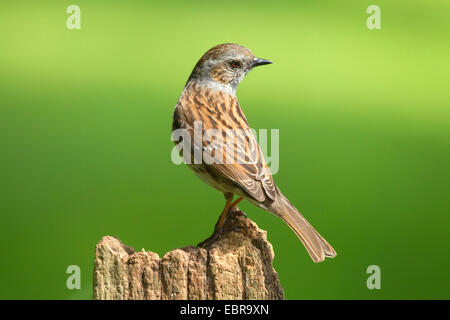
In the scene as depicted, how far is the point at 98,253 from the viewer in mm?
3254

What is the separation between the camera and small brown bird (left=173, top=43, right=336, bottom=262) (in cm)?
374

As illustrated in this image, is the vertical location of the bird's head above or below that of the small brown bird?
above

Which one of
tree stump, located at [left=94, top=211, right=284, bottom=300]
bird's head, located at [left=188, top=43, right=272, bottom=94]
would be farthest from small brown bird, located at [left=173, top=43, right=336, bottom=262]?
tree stump, located at [left=94, top=211, right=284, bottom=300]

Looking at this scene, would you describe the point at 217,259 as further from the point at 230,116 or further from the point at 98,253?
the point at 230,116

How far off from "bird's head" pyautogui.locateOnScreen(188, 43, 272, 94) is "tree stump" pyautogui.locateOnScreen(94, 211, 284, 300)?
5.22 ft

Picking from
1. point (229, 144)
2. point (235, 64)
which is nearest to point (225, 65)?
point (235, 64)

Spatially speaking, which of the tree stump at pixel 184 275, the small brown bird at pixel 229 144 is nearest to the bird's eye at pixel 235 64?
the small brown bird at pixel 229 144

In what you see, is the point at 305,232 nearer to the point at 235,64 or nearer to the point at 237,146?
the point at 237,146

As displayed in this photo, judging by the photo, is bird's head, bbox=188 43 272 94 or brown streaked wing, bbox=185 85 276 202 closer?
brown streaked wing, bbox=185 85 276 202

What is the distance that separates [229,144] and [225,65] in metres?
0.78

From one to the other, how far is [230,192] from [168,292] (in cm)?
97

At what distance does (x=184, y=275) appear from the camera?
3.21 meters

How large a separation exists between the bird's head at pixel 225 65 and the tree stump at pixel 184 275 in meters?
1.59

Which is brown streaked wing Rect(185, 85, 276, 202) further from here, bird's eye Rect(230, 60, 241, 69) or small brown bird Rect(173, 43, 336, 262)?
bird's eye Rect(230, 60, 241, 69)
